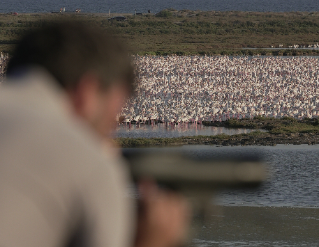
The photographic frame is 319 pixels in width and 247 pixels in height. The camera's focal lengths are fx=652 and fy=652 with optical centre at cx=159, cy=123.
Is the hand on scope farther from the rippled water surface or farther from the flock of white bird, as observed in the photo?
the flock of white bird

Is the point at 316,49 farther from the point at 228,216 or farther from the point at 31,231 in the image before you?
the point at 31,231

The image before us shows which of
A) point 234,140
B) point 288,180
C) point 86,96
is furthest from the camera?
point 234,140

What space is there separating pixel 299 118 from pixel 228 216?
1809cm

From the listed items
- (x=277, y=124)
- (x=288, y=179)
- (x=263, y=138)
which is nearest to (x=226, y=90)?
(x=277, y=124)

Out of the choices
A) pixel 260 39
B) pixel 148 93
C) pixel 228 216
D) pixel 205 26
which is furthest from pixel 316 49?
pixel 228 216

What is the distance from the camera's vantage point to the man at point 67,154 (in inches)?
32.3

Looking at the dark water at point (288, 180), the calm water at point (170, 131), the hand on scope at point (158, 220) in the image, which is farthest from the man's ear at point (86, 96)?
the calm water at point (170, 131)

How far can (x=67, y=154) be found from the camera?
0.85 meters

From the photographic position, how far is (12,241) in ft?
2.62

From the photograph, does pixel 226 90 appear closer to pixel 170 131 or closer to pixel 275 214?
pixel 170 131

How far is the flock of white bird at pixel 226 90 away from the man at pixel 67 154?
31.3m

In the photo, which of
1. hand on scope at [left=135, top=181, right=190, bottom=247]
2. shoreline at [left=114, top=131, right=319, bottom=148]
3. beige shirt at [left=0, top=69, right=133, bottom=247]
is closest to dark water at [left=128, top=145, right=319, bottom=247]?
shoreline at [left=114, top=131, right=319, bottom=148]

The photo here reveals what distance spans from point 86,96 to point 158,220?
24cm

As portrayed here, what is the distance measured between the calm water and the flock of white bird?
0.49 m
